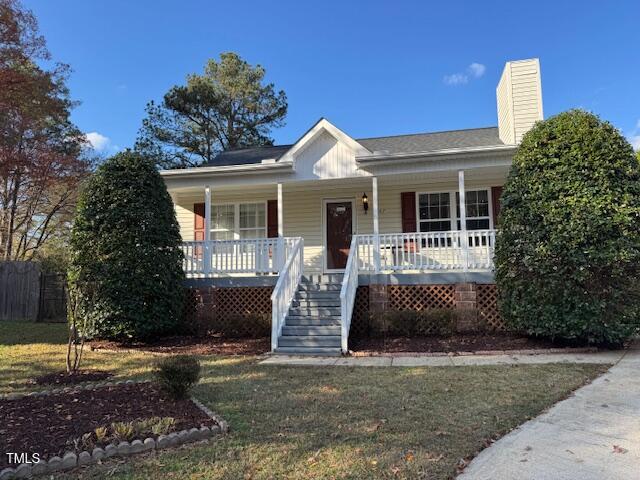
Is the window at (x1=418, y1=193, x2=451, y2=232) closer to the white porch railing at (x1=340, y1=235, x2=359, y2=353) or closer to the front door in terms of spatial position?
the front door

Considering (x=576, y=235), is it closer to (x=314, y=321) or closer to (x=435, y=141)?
(x=314, y=321)

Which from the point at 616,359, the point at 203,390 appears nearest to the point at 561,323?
the point at 616,359

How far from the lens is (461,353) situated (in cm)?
750

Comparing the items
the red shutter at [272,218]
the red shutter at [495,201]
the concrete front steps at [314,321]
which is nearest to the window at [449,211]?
the red shutter at [495,201]

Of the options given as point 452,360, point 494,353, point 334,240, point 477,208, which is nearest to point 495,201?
point 477,208

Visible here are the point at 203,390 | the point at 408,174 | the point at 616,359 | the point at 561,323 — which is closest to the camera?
the point at 203,390

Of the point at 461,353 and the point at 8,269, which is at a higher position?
the point at 8,269

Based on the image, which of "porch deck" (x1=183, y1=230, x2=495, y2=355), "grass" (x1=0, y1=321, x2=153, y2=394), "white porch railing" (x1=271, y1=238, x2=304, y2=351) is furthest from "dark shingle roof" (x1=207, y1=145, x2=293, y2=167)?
"grass" (x1=0, y1=321, x2=153, y2=394)

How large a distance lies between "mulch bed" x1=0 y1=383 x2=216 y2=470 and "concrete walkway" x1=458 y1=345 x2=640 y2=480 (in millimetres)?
2439

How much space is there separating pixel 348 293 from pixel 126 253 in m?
4.43

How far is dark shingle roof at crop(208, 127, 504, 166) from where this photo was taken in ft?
40.0

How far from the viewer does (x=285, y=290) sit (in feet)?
29.6

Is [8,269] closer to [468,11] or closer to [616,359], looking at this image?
[616,359]

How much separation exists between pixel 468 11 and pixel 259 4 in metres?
6.74
